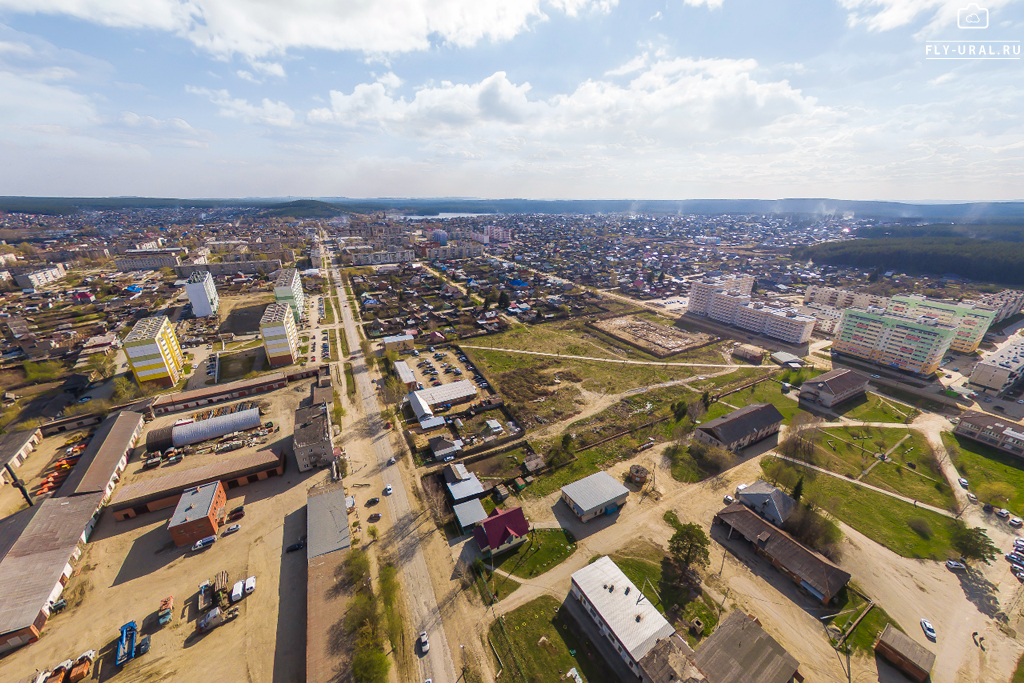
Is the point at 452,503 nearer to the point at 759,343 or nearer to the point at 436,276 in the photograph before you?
the point at 759,343

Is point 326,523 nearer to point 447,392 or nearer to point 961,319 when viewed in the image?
point 447,392

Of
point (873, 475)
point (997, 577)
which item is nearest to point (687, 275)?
point (873, 475)

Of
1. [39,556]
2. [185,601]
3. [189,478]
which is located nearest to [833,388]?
[185,601]

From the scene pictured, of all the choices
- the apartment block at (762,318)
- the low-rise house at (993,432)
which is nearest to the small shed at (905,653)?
the low-rise house at (993,432)

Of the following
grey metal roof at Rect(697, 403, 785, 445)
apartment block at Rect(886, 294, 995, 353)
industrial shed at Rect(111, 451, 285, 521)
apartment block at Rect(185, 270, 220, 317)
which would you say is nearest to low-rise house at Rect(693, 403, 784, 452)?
grey metal roof at Rect(697, 403, 785, 445)

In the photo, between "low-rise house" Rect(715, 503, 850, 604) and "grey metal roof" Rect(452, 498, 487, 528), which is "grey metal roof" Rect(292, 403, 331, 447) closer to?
"grey metal roof" Rect(452, 498, 487, 528)
